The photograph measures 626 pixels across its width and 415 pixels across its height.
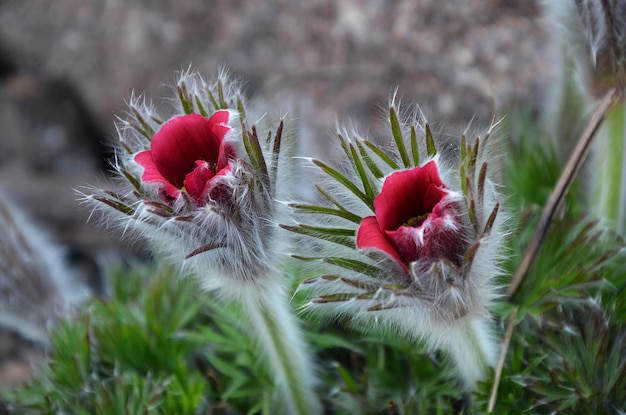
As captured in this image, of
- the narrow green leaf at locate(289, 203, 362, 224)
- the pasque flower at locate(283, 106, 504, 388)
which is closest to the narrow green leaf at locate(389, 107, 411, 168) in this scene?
the pasque flower at locate(283, 106, 504, 388)

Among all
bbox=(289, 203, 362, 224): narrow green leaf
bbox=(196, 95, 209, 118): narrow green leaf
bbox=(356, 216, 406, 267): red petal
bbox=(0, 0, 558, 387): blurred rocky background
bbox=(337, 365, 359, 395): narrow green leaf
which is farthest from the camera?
bbox=(0, 0, 558, 387): blurred rocky background

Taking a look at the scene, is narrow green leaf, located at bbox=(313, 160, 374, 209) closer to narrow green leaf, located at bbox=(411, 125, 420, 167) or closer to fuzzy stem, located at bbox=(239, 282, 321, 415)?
narrow green leaf, located at bbox=(411, 125, 420, 167)

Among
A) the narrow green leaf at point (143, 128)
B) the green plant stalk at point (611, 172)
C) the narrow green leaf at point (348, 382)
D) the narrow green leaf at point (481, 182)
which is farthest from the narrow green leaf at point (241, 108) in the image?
the green plant stalk at point (611, 172)

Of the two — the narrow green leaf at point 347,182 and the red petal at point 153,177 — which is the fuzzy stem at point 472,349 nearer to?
the narrow green leaf at point 347,182

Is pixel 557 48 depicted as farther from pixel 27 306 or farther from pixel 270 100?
pixel 27 306

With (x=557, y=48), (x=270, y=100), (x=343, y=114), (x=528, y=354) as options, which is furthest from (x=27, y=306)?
(x=557, y=48)

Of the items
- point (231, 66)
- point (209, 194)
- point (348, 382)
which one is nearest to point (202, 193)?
point (209, 194)
